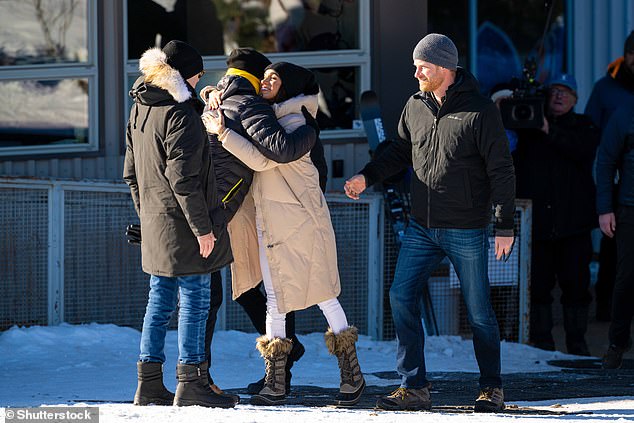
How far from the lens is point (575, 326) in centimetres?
950

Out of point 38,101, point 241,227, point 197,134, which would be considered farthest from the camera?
point 38,101

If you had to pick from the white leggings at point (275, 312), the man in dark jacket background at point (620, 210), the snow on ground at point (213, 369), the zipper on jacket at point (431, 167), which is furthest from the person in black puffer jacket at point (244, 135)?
the man in dark jacket background at point (620, 210)

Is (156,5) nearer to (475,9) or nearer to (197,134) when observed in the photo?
(197,134)

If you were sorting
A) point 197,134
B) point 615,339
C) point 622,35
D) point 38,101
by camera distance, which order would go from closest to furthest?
point 197,134 → point 615,339 → point 38,101 → point 622,35

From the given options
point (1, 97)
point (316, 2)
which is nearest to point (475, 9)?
point (316, 2)

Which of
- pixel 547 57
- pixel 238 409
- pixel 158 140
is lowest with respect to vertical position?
pixel 238 409

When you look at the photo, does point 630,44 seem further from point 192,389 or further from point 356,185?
point 192,389

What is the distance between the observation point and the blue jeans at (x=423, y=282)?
6.66m

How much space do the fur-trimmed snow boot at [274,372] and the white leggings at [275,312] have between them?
2.0 inches

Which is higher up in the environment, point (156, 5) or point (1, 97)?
point (156, 5)

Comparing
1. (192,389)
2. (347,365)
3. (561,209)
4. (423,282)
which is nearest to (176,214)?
(192,389)

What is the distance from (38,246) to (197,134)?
300 cm

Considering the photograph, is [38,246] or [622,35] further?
[622,35]

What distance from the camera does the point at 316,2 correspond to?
31.8ft
